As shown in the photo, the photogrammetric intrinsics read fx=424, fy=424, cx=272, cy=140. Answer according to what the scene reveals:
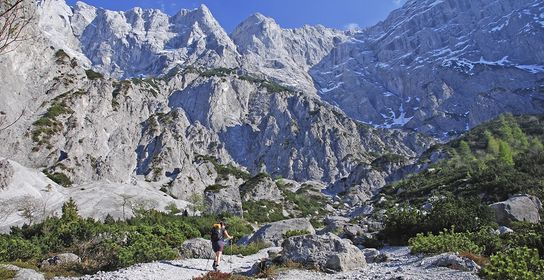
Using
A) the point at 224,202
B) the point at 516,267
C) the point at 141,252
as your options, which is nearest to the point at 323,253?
the point at 516,267

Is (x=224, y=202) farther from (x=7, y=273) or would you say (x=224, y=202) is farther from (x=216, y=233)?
(x=7, y=273)

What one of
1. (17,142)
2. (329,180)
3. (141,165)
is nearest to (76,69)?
(141,165)

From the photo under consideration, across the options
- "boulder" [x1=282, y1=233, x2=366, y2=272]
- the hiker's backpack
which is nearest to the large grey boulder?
"boulder" [x1=282, y1=233, x2=366, y2=272]

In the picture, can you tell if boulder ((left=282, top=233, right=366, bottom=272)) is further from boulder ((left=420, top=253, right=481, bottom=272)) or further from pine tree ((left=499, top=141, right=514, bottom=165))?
pine tree ((left=499, top=141, right=514, bottom=165))

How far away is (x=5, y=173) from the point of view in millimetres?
75688

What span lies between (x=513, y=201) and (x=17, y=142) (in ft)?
338

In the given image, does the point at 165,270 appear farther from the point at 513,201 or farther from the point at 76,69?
the point at 76,69

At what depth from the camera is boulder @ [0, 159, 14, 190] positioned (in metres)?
74.8

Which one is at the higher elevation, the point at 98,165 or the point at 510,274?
the point at 98,165

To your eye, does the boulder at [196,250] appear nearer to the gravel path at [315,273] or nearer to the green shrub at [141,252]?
the green shrub at [141,252]

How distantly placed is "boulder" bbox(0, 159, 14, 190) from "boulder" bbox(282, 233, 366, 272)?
240 feet

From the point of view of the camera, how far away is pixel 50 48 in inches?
5246

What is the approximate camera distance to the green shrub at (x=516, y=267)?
1223 centimetres

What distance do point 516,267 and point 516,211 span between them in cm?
2187
